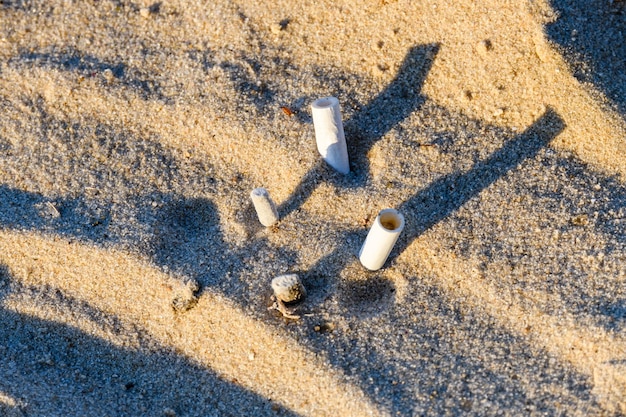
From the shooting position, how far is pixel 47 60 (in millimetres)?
3250

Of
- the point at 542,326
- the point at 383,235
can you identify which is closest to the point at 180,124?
the point at 383,235

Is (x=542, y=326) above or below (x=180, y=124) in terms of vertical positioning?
above

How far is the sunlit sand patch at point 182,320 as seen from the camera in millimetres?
2553

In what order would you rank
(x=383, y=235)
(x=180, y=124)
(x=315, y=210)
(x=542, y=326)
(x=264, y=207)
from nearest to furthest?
(x=383, y=235) → (x=542, y=326) → (x=264, y=207) → (x=315, y=210) → (x=180, y=124)

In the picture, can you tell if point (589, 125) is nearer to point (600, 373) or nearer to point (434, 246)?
point (434, 246)

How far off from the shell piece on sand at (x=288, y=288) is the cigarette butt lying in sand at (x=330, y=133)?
565mm

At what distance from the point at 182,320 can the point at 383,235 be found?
952mm

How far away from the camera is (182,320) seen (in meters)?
2.73

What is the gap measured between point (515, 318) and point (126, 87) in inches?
82.9

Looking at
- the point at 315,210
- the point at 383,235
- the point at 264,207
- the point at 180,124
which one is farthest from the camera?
the point at 180,124

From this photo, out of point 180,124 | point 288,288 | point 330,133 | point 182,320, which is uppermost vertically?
point 330,133

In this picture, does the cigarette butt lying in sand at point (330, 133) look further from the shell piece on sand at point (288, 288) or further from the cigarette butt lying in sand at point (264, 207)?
the shell piece on sand at point (288, 288)

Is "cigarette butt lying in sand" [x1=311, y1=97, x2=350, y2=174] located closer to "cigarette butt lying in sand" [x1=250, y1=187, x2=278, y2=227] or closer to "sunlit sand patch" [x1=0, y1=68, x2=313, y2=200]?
"sunlit sand patch" [x1=0, y1=68, x2=313, y2=200]

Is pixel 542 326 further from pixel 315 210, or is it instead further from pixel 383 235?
pixel 315 210
